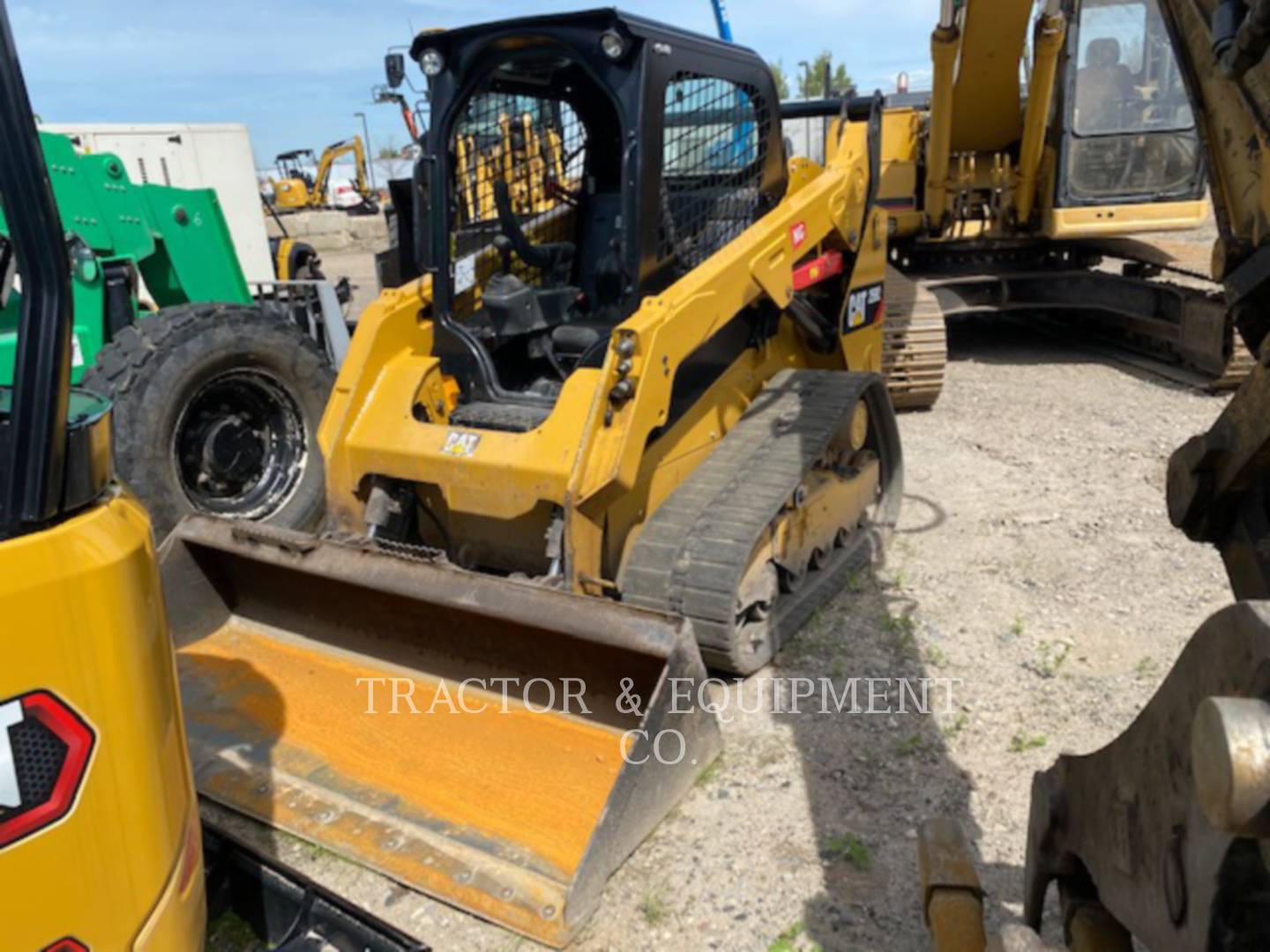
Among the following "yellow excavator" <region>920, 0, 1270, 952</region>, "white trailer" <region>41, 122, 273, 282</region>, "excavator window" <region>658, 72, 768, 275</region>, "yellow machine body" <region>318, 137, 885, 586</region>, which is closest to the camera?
"yellow excavator" <region>920, 0, 1270, 952</region>

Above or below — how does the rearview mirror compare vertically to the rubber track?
above

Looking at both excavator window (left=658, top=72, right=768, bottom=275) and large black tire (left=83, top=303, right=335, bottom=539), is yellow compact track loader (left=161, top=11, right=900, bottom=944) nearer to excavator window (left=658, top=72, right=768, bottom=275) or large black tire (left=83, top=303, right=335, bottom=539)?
excavator window (left=658, top=72, right=768, bottom=275)

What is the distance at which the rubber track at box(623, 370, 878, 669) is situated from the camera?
332 cm

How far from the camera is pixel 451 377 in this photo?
395cm

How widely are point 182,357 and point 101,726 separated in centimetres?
335

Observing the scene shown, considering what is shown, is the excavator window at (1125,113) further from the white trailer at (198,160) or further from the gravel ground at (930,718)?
the white trailer at (198,160)

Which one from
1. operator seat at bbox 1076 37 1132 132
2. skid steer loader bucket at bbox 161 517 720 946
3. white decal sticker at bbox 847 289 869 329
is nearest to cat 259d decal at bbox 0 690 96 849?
skid steer loader bucket at bbox 161 517 720 946

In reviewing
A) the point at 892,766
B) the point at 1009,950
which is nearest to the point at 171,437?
the point at 892,766

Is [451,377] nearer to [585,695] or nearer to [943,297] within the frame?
[585,695]

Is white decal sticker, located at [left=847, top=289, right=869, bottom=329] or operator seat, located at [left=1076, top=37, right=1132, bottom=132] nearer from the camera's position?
white decal sticker, located at [left=847, top=289, right=869, bottom=329]

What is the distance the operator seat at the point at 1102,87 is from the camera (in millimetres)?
7508

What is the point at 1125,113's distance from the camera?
7594 mm

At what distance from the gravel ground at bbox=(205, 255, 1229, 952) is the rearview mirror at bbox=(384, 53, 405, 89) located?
2696 mm

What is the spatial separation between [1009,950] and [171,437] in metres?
3.94
